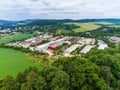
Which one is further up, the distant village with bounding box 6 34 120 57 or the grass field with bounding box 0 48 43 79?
the grass field with bounding box 0 48 43 79

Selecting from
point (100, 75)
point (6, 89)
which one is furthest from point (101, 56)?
point (6, 89)

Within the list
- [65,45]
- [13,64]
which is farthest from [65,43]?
[13,64]

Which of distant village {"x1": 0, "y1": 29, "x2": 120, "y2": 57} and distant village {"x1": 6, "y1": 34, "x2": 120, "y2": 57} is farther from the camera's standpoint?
distant village {"x1": 6, "y1": 34, "x2": 120, "y2": 57}

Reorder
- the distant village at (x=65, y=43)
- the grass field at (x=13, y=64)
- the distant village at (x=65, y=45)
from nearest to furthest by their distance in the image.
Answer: the grass field at (x=13, y=64) < the distant village at (x=65, y=45) < the distant village at (x=65, y=43)

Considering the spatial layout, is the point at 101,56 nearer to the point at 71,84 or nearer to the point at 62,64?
the point at 62,64

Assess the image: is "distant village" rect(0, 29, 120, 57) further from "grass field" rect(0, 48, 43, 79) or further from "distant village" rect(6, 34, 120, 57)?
"grass field" rect(0, 48, 43, 79)

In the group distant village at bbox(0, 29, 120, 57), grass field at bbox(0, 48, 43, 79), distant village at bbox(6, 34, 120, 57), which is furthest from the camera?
distant village at bbox(6, 34, 120, 57)

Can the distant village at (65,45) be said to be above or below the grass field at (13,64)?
below

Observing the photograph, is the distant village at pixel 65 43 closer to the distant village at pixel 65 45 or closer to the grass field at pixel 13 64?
the distant village at pixel 65 45

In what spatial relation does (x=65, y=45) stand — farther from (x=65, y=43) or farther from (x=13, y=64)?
(x=13, y=64)

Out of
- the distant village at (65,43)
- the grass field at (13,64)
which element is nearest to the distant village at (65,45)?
the distant village at (65,43)

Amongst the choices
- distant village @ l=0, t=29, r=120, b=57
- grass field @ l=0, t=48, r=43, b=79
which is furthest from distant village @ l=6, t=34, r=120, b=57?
grass field @ l=0, t=48, r=43, b=79
